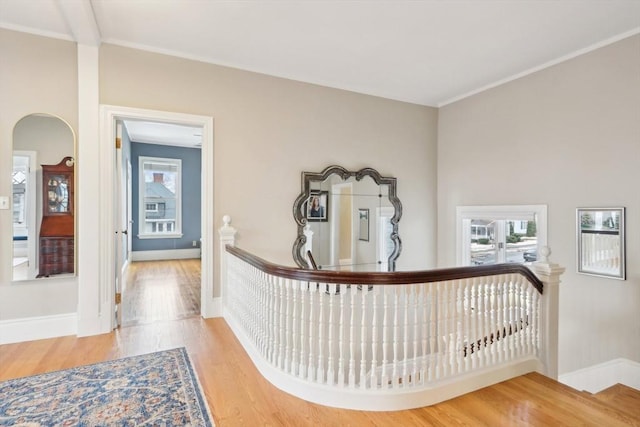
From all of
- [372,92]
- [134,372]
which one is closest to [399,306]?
[134,372]

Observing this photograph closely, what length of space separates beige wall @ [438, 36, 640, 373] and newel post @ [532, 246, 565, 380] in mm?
874

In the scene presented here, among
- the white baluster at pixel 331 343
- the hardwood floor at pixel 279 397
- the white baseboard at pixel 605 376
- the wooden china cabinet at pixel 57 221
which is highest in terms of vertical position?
the wooden china cabinet at pixel 57 221

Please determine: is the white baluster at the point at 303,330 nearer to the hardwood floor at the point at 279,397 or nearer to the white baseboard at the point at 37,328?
the hardwood floor at the point at 279,397

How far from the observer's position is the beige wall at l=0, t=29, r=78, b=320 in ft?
9.64

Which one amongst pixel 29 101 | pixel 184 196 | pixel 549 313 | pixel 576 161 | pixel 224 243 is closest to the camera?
pixel 549 313

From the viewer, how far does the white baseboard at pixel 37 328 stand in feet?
9.77

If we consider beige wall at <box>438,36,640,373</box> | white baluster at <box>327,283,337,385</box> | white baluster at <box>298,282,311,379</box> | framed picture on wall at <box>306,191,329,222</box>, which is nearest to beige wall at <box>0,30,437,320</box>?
framed picture on wall at <box>306,191,329,222</box>

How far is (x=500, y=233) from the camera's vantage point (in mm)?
4328

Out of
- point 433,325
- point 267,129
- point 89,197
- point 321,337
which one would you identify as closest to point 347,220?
point 267,129

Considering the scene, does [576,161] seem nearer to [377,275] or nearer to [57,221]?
[377,275]

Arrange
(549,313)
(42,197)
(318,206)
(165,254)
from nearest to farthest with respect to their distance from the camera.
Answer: (549,313)
(42,197)
(318,206)
(165,254)

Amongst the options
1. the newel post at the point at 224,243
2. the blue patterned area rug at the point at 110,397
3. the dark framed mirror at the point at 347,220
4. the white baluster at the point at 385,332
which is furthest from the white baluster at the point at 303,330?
the dark framed mirror at the point at 347,220

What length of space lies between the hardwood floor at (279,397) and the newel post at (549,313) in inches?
10.5

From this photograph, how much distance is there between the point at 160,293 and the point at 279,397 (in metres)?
3.29
